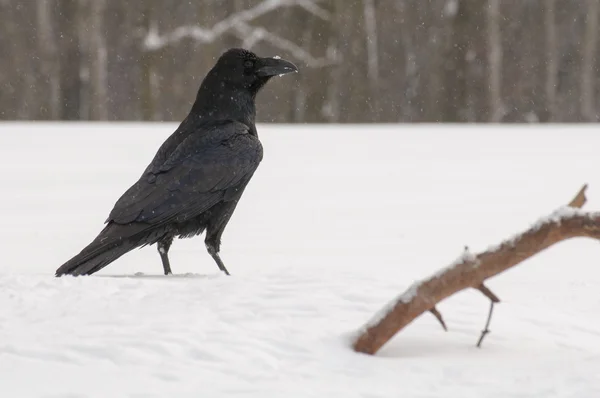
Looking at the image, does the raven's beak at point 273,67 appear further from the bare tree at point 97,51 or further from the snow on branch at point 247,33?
the bare tree at point 97,51

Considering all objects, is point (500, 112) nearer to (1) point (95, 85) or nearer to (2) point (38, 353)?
(1) point (95, 85)

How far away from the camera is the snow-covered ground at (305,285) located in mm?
2752

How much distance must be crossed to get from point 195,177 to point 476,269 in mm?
2117

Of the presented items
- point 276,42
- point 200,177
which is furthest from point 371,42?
point 200,177

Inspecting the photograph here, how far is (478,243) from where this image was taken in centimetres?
642

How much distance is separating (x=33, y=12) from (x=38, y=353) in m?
10.9

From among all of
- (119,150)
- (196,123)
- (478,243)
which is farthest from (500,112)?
(196,123)

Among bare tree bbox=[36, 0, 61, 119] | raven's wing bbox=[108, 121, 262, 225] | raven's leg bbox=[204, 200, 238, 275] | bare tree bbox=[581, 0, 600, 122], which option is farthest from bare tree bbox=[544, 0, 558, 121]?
raven's leg bbox=[204, 200, 238, 275]

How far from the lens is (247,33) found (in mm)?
13289

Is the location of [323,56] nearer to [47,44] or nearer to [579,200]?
[47,44]

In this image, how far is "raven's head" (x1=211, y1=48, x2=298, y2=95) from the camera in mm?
5242

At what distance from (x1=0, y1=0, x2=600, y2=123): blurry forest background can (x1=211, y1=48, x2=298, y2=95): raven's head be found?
7.48 metres

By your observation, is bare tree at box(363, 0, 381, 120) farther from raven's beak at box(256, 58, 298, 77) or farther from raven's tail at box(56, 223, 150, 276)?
raven's tail at box(56, 223, 150, 276)

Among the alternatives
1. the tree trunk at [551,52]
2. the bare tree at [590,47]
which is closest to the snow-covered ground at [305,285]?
the tree trunk at [551,52]
